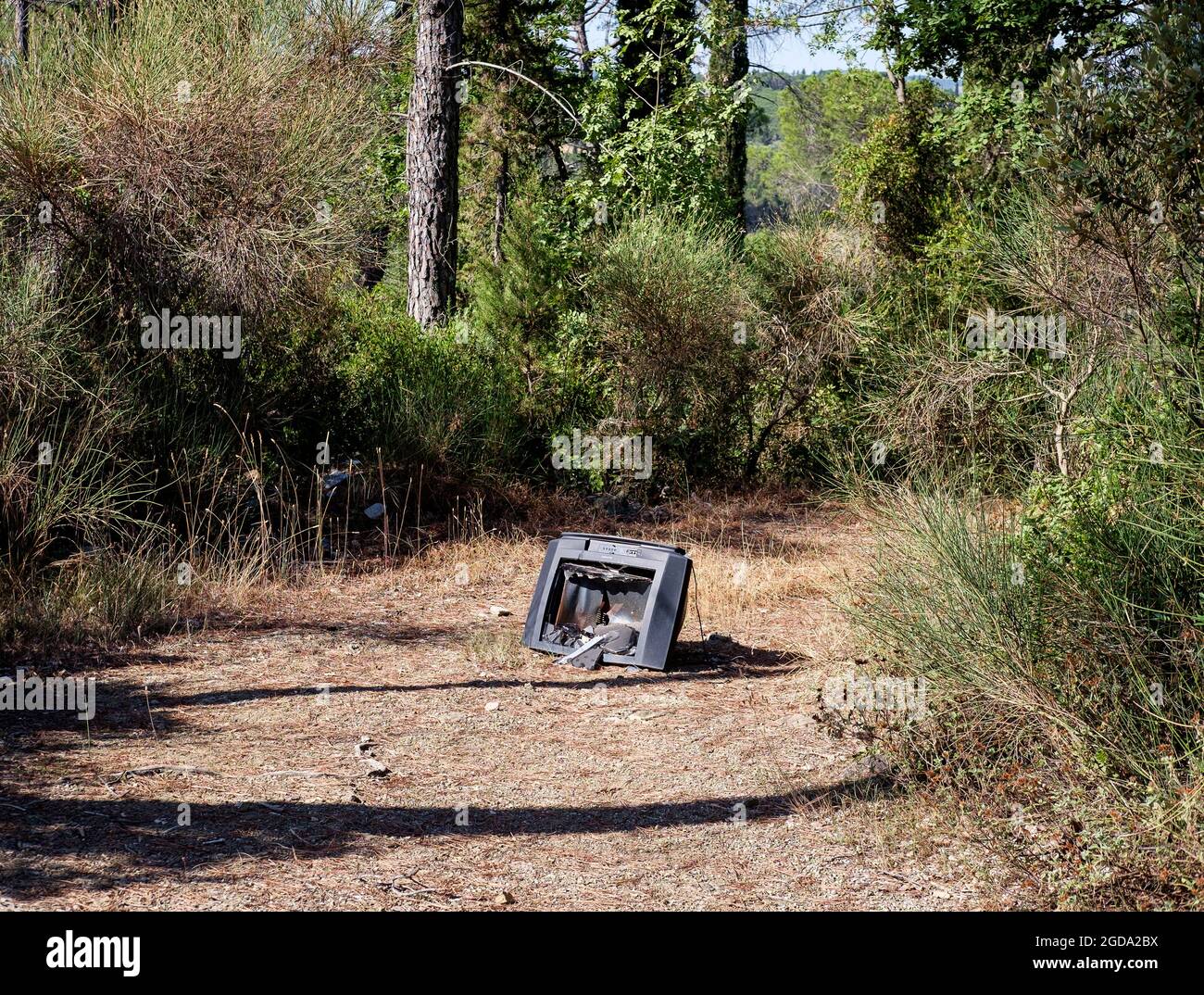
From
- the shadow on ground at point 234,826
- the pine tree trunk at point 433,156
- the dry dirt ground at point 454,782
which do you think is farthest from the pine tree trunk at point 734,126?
the shadow on ground at point 234,826

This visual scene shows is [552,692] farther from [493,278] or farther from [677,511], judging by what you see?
[493,278]

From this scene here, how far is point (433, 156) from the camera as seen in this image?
39.5ft

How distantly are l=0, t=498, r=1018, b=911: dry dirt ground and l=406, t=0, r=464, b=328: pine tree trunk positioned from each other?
499 cm

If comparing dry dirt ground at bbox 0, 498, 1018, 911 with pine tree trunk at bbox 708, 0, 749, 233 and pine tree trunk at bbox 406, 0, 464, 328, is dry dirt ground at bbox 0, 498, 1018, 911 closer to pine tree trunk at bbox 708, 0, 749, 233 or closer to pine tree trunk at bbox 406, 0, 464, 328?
pine tree trunk at bbox 406, 0, 464, 328

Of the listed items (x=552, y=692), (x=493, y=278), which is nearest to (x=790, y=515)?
(x=493, y=278)

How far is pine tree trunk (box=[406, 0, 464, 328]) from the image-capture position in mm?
11984

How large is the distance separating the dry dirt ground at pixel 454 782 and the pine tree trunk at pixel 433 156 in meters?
4.99

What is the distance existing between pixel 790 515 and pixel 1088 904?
7.93 meters

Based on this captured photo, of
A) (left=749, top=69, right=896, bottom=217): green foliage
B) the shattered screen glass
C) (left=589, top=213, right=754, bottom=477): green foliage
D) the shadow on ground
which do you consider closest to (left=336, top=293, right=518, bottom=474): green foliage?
(left=589, top=213, right=754, bottom=477): green foliage

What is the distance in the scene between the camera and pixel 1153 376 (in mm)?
4809

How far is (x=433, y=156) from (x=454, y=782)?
27.6 ft

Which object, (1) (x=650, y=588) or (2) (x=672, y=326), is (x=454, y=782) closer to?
(1) (x=650, y=588)

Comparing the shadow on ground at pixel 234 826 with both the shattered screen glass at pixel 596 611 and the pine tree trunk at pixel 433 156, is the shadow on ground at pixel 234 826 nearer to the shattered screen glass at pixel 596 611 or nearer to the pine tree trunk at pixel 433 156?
the shattered screen glass at pixel 596 611

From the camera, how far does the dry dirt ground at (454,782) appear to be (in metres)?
4.14
